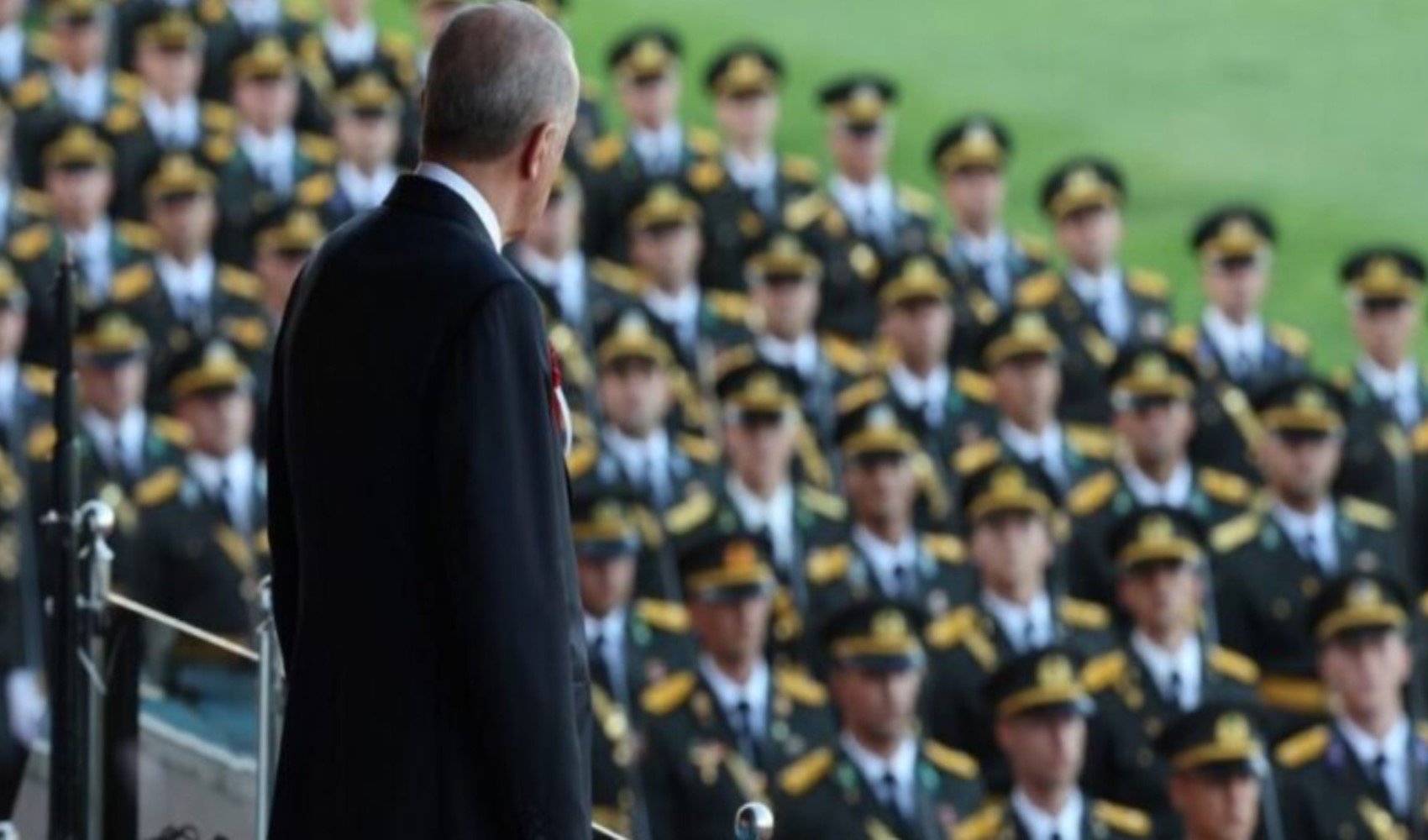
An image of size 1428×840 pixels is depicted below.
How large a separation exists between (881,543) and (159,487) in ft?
5.83

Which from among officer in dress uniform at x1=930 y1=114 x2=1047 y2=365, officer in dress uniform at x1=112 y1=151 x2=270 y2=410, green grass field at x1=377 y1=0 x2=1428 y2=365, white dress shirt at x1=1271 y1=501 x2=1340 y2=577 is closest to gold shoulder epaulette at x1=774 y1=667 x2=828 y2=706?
white dress shirt at x1=1271 y1=501 x2=1340 y2=577

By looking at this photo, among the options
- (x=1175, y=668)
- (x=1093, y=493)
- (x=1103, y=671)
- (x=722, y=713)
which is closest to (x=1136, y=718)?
(x=1103, y=671)

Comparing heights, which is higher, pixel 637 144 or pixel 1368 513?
pixel 637 144

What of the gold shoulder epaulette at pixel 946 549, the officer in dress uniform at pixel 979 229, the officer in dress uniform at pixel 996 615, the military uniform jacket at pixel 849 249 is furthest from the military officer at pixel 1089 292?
the officer in dress uniform at pixel 996 615

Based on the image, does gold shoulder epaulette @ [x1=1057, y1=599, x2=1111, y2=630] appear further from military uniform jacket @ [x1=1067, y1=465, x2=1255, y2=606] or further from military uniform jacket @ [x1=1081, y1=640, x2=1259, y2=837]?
military uniform jacket @ [x1=1067, y1=465, x2=1255, y2=606]

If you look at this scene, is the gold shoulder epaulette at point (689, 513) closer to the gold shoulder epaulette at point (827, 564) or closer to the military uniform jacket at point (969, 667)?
the gold shoulder epaulette at point (827, 564)

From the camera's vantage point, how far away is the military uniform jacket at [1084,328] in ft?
36.1

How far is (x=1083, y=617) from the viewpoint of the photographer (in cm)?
941

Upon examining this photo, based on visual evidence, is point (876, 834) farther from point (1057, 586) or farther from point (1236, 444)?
point (1236, 444)

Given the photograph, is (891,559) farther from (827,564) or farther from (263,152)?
(263,152)

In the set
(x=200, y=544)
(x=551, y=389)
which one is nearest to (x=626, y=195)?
(x=200, y=544)

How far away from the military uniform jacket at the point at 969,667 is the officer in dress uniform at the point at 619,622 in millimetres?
602

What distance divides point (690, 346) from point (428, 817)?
25.7ft

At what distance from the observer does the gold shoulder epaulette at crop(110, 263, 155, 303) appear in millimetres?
10617
